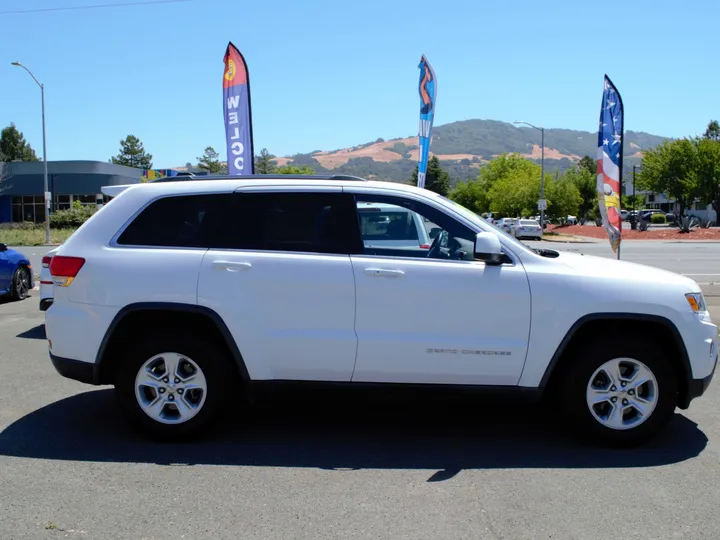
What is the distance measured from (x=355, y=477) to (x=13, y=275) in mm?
10465

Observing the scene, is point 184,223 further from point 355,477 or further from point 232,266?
point 355,477

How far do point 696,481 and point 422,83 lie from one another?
2081cm

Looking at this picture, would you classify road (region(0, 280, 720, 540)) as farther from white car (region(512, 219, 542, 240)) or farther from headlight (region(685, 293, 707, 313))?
white car (region(512, 219, 542, 240))

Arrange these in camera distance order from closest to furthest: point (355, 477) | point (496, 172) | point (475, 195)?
point (355, 477) → point (496, 172) → point (475, 195)

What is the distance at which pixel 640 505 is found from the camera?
13.4 ft

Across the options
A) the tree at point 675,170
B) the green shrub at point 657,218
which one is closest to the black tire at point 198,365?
the tree at point 675,170

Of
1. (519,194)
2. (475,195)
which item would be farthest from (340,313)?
(475,195)

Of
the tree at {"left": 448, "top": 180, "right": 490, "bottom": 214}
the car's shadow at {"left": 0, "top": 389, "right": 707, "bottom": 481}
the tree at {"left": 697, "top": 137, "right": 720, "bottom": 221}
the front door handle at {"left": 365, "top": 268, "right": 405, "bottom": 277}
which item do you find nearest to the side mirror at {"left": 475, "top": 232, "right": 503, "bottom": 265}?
the front door handle at {"left": 365, "top": 268, "right": 405, "bottom": 277}

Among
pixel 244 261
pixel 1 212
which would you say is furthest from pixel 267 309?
pixel 1 212

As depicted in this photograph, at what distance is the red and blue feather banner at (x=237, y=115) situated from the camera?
1642 centimetres

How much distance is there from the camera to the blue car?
1255 cm

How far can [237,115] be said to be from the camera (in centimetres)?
1661

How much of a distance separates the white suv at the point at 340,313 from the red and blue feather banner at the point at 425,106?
1855 cm

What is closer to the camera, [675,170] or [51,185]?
[51,185]
